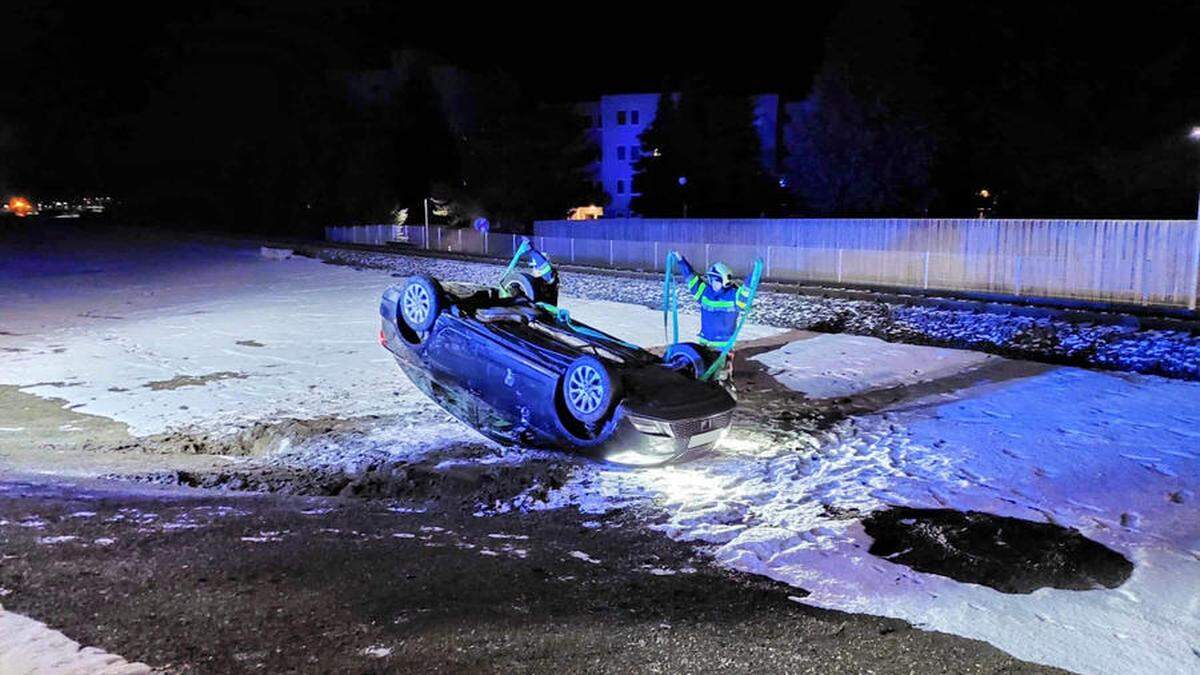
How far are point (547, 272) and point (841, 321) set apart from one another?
9.56 m

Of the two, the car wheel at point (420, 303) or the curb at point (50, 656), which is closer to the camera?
the curb at point (50, 656)

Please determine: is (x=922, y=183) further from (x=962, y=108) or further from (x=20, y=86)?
(x=20, y=86)

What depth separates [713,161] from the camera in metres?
51.3

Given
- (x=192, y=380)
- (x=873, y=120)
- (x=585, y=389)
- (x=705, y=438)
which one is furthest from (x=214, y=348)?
(x=873, y=120)

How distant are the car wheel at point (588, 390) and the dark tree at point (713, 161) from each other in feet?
143

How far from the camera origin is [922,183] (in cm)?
4131

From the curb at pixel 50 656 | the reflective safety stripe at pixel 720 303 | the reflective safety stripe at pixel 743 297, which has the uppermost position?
the reflective safety stripe at pixel 743 297

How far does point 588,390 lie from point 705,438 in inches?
44.3

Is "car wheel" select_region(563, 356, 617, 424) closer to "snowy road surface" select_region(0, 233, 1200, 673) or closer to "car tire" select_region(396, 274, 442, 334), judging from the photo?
"snowy road surface" select_region(0, 233, 1200, 673)

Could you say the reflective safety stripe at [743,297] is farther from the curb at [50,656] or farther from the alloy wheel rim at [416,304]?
the curb at [50,656]

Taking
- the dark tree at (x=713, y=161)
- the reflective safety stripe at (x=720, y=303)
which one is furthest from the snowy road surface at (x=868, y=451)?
the dark tree at (x=713, y=161)

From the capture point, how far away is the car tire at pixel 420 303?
9281 mm

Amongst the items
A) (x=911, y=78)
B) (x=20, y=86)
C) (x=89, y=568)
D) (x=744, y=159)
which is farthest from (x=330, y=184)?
(x=89, y=568)

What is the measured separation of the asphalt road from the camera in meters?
4.54
